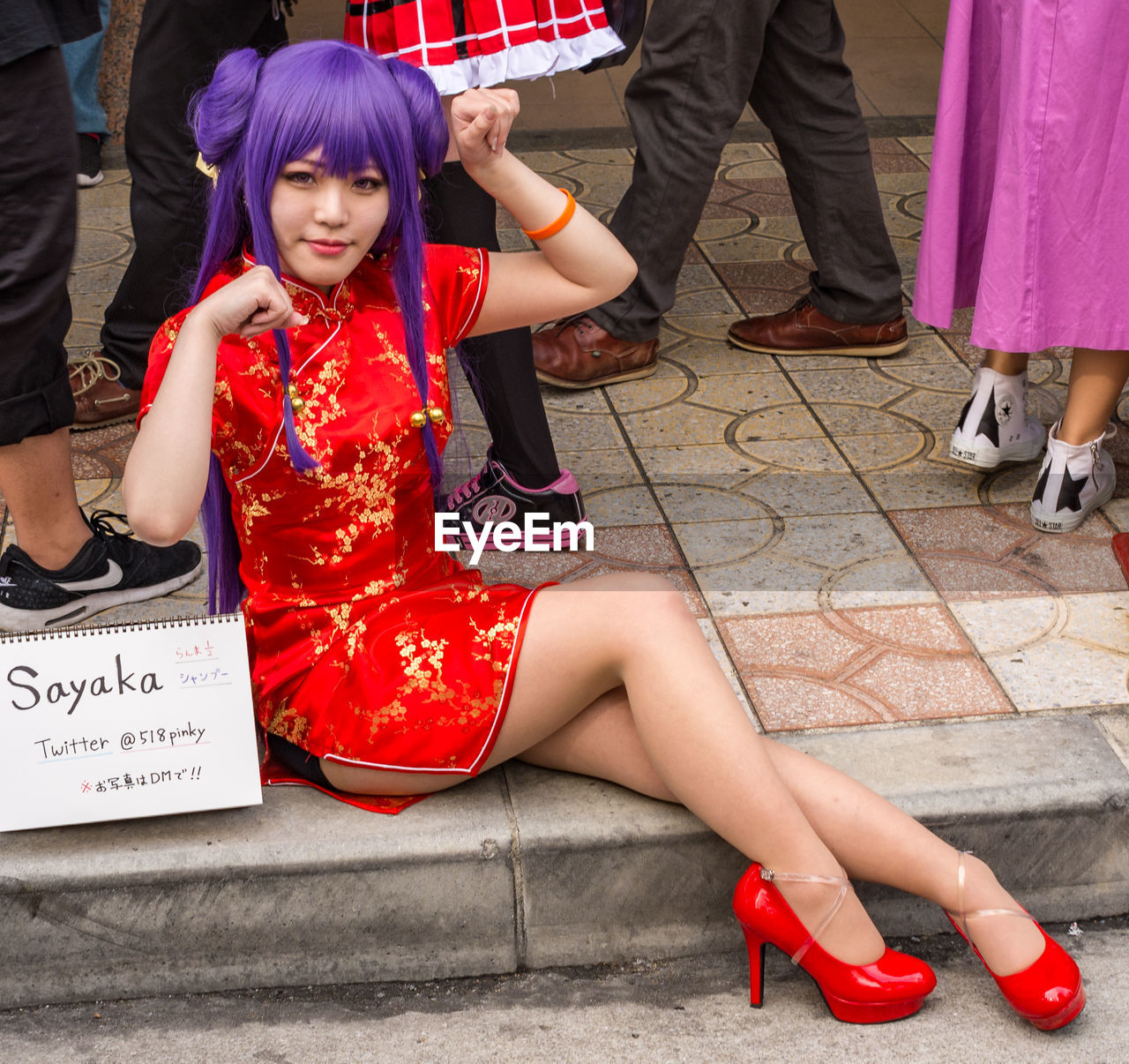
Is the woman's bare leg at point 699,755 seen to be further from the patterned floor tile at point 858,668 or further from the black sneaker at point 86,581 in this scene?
the black sneaker at point 86,581

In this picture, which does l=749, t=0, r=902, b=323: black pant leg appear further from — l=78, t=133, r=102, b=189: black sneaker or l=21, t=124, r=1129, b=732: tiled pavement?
l=78, t=133, r=102, b=189: black sneaker

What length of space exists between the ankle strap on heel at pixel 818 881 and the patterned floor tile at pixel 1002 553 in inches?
29.9

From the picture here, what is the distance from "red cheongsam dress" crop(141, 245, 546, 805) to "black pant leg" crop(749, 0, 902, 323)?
1459 mm

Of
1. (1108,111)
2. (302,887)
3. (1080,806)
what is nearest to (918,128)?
(1108,111)

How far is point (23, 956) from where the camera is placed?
5.37 feet

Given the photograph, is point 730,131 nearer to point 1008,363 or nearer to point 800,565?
point 1008,363

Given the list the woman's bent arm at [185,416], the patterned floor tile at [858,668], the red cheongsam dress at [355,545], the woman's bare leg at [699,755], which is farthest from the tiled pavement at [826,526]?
A: the woman's bent arm at [185,416]

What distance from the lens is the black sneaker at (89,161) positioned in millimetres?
3990

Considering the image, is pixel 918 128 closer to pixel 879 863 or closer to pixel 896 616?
pixel 896 616

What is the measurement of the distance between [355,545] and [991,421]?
4.36 feet

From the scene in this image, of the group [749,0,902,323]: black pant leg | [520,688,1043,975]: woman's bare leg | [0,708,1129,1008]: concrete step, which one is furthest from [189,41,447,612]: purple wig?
[749,0,902,323]: black pant leg

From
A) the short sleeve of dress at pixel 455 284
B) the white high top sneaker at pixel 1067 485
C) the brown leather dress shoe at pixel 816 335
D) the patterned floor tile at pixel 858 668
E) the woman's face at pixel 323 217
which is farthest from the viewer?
the brown leather dress shoe at pixel 816 335

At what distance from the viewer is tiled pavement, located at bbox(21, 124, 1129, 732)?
2020 millimetres

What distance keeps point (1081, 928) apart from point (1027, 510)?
0.91 m
